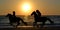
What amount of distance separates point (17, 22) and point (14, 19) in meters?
0.21

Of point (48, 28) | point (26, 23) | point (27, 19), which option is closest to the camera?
point (48, 28)

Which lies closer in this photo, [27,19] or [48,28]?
[48,28]

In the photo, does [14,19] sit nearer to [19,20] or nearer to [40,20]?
[19,20]

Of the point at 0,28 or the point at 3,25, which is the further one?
the point at 3,25

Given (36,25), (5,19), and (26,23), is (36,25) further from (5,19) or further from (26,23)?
(5,19)

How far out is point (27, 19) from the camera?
50.1ft

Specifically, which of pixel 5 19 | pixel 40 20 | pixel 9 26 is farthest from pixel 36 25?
pixel 5 19

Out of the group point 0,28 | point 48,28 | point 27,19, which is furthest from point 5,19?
point 48,28

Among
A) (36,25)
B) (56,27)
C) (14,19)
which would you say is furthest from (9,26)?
(56,27)

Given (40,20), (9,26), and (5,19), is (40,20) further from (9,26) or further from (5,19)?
(5,19)

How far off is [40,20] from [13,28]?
1.41 meters

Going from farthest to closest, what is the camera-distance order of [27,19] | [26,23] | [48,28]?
1. [27,19]
2. [26,23]
3. [48,28]

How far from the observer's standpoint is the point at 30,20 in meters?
15.3

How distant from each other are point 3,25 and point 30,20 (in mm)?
1805
